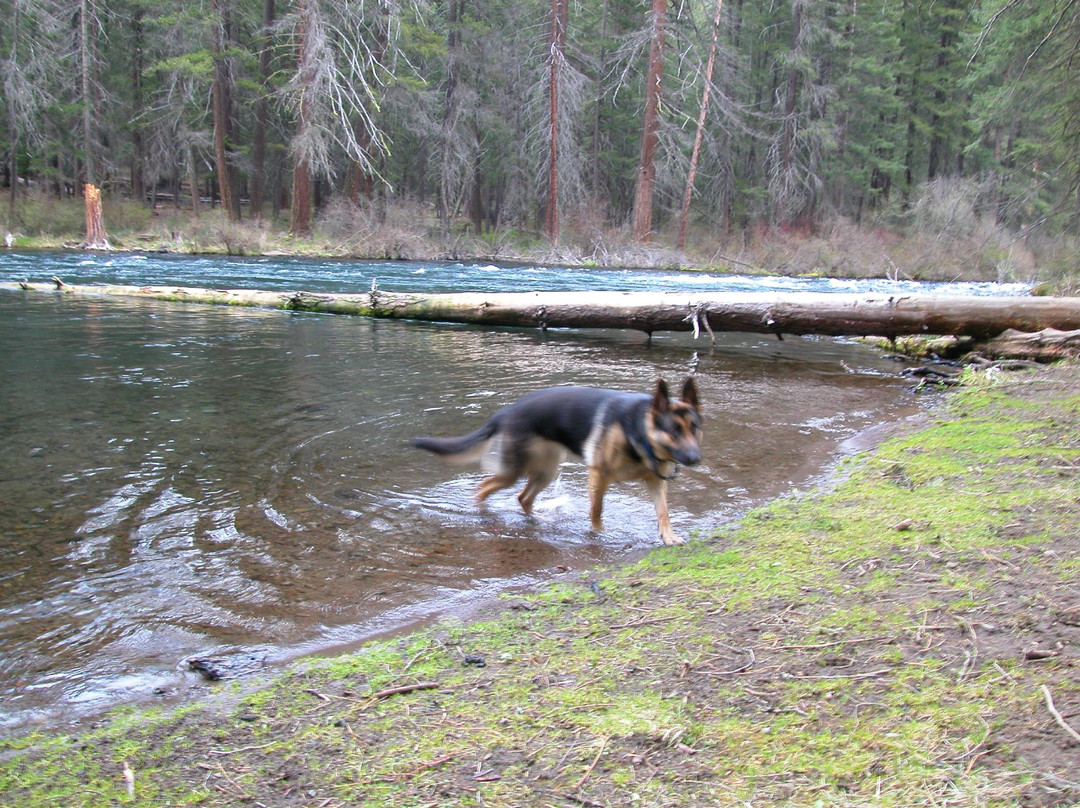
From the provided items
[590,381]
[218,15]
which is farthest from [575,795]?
[218,15]

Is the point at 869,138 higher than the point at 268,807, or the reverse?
the point at 869,138

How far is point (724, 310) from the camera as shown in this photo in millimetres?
14719

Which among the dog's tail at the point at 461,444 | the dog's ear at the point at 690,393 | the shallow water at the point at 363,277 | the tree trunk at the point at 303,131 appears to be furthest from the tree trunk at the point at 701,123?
the dog's ear at the point at 690,393

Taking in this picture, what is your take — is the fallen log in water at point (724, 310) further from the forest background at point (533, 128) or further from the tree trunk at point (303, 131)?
the tree trunk at point (303, 131)

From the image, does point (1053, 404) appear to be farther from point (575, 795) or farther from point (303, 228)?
point (303, 228)

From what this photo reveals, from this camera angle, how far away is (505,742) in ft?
9.37

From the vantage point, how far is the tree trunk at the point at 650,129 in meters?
36.8

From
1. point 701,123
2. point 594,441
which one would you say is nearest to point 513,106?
point 701,123

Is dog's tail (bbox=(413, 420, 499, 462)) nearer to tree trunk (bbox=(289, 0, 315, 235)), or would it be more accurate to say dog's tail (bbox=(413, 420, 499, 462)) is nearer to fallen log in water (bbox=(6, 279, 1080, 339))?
fallen log in water (bbox=(6, 279, 1080, 339))

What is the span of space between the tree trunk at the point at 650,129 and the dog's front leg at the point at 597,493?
119ft

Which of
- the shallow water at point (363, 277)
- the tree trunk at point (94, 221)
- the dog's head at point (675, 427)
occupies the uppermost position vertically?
the tree trunk at point (94, 221)

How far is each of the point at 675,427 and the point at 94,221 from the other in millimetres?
36076

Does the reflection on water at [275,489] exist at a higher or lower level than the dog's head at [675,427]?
lower

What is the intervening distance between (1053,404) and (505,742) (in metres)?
7.73
